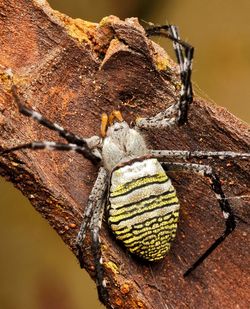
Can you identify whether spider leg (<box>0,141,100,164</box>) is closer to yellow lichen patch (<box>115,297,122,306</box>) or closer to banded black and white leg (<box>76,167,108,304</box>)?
banded black and white leg (<box>76,167,108,304</box>)

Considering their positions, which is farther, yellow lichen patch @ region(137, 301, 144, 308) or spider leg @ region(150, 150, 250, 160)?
spider leg @ region(150, 150, 250, 160)

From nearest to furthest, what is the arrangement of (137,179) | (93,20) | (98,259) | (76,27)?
(98,259) → (137,179) → (76,27) → (93,20)

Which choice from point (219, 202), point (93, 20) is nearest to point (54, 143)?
point (219, 202)

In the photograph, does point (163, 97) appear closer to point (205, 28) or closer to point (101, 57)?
point (101, 57)

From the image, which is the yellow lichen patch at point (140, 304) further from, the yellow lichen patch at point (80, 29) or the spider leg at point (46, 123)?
the yellow lichen patch at point (80, 29)

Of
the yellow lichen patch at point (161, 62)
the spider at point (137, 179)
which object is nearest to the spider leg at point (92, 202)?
the spider at point (137, 179)

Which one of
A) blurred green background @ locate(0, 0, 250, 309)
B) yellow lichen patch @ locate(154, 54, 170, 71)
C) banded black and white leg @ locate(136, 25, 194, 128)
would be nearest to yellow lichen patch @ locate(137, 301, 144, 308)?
banded black and white leg @ locate(136, 25, 194, 128)

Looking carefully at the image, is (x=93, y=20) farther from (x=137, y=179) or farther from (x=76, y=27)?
(x=137, y=179)
